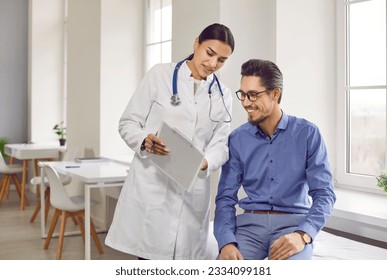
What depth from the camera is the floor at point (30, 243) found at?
370cm

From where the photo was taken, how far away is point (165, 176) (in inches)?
76.9

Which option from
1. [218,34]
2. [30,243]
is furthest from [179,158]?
[30,243]

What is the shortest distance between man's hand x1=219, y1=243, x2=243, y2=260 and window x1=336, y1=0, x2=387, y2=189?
3.85 feet

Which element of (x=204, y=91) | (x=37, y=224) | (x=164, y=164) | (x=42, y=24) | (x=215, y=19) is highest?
(x=42, y=24)

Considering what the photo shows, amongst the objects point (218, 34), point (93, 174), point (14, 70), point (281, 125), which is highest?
point (14, 70)

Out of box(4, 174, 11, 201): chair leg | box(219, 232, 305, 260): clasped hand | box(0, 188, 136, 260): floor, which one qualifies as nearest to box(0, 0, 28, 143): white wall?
box(4, 174, 11, 201): chair leg

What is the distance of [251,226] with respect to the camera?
184 cm

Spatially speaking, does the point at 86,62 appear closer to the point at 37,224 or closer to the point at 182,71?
the point at 37,224

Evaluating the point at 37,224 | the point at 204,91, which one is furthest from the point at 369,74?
the point at 37,224

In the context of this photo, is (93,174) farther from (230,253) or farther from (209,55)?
(230,253)

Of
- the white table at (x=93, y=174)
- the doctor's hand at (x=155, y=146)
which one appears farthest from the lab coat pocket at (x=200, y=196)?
the white table at (x=93, y=174)

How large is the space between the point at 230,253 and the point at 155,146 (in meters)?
0.42
